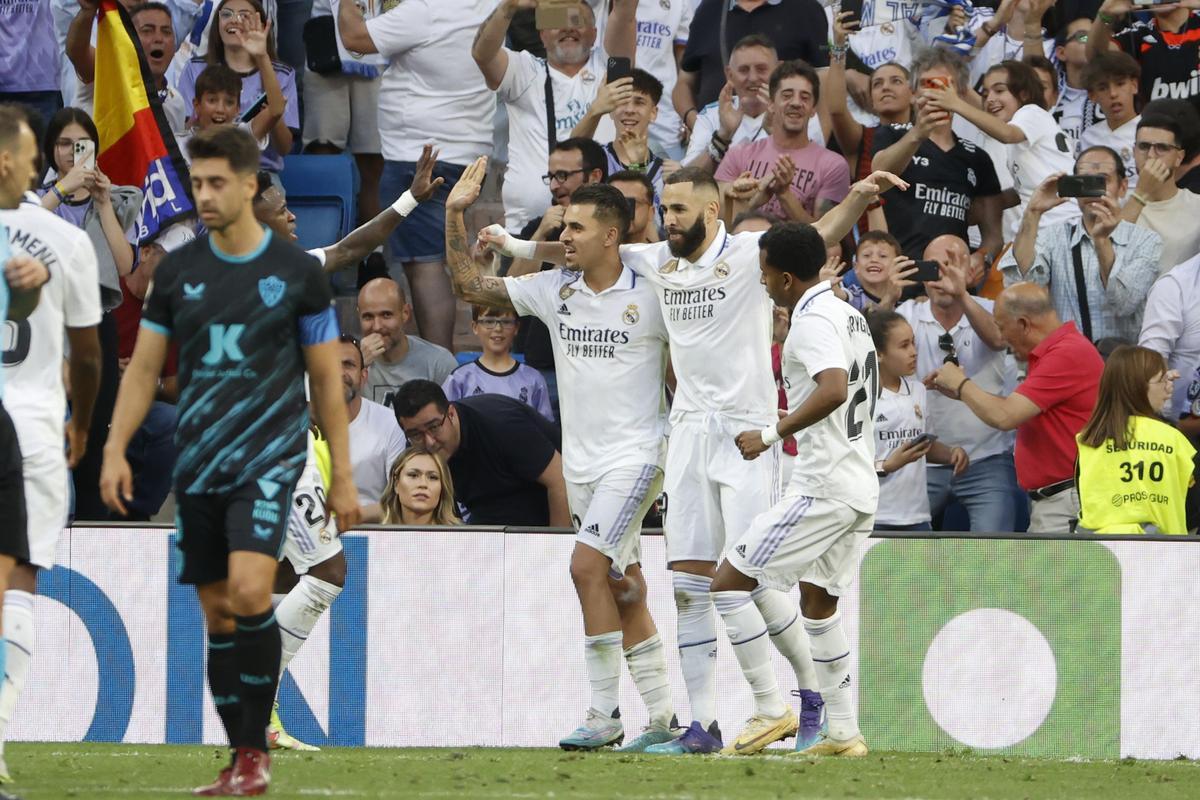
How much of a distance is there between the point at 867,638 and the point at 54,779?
451cm

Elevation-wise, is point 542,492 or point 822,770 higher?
point 542,492

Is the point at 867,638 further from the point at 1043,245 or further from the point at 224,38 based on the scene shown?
the point at 224,38

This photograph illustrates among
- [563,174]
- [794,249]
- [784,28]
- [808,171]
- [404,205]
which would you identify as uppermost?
[784,28]

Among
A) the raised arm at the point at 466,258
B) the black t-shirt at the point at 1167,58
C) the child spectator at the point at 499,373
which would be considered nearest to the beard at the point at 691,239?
the raised arm at the point at 466,258

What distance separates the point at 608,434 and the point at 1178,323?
13.3ft

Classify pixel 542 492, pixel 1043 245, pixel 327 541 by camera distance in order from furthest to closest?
pixel 1043 245
pixel 542 492
pixel 327 541

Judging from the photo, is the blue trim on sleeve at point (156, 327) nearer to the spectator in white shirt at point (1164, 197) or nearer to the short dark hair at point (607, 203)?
the short dark hair at point (607, 203)

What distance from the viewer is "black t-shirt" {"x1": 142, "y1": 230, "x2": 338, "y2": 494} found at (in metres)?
6.55

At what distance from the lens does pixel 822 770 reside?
7863 mm

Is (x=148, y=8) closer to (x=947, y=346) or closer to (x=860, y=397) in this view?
(x=947, y=346)

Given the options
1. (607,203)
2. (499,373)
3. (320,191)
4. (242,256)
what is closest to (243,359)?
(242,256)

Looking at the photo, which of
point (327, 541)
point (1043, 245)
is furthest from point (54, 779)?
point (1043, 245)

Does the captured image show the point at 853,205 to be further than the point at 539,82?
No

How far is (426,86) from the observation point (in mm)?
13812
